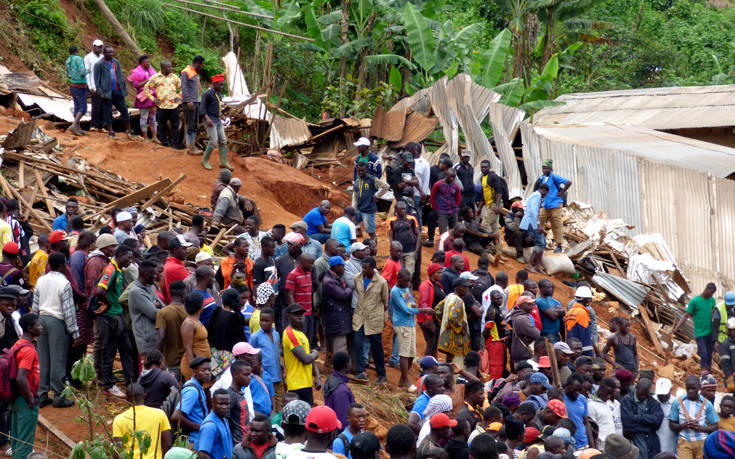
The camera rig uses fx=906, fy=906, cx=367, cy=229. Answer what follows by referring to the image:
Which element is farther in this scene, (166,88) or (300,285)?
(166,88)

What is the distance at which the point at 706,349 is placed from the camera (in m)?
13.9

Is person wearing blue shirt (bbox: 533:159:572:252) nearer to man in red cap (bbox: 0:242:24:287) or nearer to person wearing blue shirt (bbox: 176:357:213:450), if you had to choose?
man in red cap (bbox: 0:242:24:287)

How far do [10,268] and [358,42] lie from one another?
12.3 meters

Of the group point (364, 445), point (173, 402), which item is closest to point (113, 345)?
point (173, 402)

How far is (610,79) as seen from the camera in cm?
3344

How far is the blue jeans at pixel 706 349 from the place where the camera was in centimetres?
1390

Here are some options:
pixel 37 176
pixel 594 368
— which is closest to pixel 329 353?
pixel 594 368

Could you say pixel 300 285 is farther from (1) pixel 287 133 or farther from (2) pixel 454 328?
(1) pixel 287 133

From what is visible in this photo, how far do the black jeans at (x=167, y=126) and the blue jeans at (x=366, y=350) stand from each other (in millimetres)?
7997

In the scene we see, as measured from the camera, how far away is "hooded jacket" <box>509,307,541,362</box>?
401 inches

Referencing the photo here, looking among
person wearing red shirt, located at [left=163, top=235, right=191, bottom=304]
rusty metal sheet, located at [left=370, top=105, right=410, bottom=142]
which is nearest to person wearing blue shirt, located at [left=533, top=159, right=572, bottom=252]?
rusty metal sheet, located at [left=370, top=105, right=410, bottom=142]

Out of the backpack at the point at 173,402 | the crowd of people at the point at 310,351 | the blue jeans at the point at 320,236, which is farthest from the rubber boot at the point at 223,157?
the backpack at the point at 173,402

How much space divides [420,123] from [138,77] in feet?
18.6

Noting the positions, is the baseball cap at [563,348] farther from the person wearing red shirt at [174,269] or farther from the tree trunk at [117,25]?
the tree trunk at [117,25]
